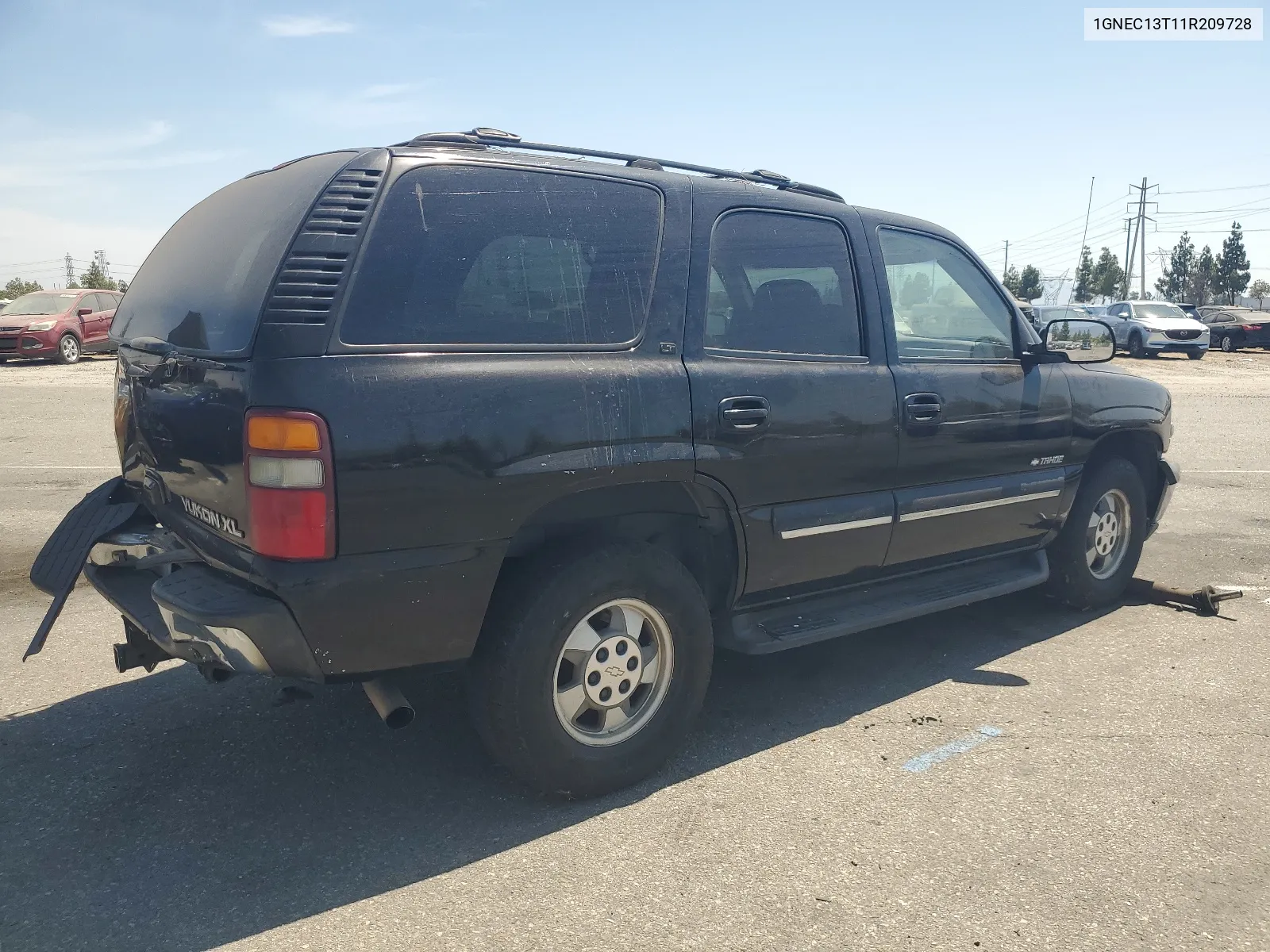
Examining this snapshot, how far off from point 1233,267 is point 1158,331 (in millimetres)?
49648

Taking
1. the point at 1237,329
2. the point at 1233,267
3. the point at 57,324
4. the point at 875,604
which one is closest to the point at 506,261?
the point at 875,604

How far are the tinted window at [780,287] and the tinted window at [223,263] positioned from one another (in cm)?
137

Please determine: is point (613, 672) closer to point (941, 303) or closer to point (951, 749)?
point (951, 749)

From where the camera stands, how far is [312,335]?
2719mm

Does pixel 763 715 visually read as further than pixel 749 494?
Yes

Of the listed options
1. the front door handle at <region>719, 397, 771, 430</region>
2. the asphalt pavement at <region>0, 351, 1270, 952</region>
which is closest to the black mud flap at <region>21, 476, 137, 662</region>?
the asphalt pavement at <region>0, 351, 1270, 952</region>

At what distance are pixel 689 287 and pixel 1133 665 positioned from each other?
9.15ft

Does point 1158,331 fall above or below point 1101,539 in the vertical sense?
above

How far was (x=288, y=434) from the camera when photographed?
2.66m

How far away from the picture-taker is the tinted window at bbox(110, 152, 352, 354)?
2869 millimetres

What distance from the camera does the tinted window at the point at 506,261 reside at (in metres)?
2.87

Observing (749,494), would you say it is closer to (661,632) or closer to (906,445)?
(661,632)

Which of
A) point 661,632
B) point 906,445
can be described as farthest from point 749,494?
point 906,445

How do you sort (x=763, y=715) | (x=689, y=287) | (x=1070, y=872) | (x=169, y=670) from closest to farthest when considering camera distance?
(x=1070, y=872)
(x=689, y=287)
(x=763, y=715)
(x=169, y=670)
